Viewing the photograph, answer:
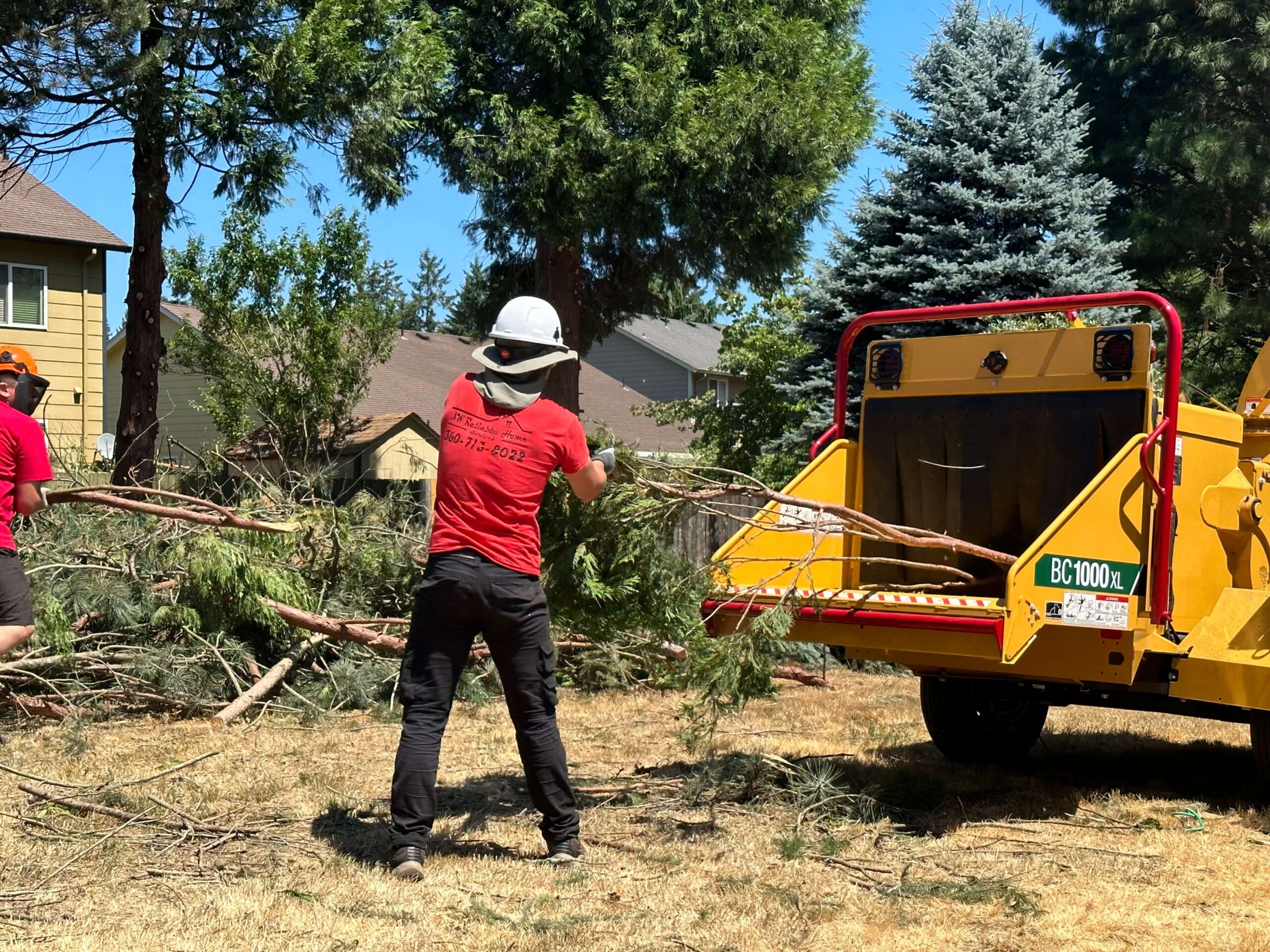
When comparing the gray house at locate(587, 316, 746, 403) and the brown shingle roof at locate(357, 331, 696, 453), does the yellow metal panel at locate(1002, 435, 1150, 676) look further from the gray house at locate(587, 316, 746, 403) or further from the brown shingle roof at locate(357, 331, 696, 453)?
the gray house at locate(587, 316, 746, 403)

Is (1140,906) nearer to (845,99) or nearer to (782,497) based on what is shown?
A: (782,497)

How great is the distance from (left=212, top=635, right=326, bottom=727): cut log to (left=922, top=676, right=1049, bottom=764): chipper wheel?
4034mm

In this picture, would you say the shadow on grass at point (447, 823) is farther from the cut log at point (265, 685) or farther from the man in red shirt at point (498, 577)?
the cut log at point (265, 685)

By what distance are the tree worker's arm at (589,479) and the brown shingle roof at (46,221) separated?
17.7 metres

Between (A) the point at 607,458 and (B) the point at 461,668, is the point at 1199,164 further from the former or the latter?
(B) the point at 461,668

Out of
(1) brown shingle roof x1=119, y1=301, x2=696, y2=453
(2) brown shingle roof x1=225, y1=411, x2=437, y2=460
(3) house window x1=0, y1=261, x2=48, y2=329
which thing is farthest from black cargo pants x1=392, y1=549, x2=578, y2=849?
(1) brown shingle roof x1=119, y1=301, x2=696, y2=453

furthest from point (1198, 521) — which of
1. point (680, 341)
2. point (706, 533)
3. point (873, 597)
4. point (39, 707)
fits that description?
point (680, 341)

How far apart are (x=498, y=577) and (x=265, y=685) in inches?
163

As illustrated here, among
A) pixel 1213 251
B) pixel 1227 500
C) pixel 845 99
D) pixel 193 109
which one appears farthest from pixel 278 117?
pixel 1213 251

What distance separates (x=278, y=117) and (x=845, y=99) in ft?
25.0

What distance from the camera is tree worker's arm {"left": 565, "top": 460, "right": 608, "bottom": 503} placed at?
5.50m

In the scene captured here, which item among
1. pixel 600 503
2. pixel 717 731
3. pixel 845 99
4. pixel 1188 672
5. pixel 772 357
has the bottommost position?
pixel 717 731

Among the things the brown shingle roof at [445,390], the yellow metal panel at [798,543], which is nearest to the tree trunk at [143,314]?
the yellow metal panel at [798,543]

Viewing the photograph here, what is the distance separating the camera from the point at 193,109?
13.1 metres
